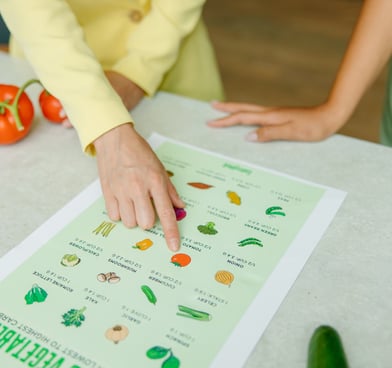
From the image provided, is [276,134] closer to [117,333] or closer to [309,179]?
[309,179]

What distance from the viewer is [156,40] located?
946 mm

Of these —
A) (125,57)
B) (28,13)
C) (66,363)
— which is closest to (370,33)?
(125,57)

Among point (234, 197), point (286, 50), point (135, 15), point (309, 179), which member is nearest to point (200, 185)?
point (234, 197)

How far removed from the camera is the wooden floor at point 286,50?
2.36 metres

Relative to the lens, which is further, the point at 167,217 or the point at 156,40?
the point at 156,40

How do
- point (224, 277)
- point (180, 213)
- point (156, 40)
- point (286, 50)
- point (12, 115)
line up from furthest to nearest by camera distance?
point (286, 50) → point (156, 40) → point (12, 115) → point (180, 213) → point (224, 277)

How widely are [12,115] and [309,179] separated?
458 millimetres

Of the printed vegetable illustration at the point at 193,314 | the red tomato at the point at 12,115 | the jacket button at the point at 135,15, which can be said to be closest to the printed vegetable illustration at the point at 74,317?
the printed vegetable illustration at the point at 193,314

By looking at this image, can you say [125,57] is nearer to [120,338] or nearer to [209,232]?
[209,232]

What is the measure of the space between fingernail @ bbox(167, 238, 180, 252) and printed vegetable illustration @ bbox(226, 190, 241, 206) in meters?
0.12

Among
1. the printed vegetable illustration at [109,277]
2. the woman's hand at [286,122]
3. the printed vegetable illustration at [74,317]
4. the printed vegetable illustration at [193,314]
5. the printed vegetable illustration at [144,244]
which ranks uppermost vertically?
the printed vegetable illustration at [74,317]

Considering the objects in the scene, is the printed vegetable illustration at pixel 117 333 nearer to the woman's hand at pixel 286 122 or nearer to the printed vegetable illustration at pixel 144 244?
the printed vegetable illustration at pixel 144 244

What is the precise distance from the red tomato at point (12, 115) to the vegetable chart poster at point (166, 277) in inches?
6.9

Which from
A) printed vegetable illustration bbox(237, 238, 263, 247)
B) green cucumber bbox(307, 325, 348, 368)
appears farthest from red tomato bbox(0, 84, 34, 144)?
green cucumber bbox(307, 325, 348, 368)
